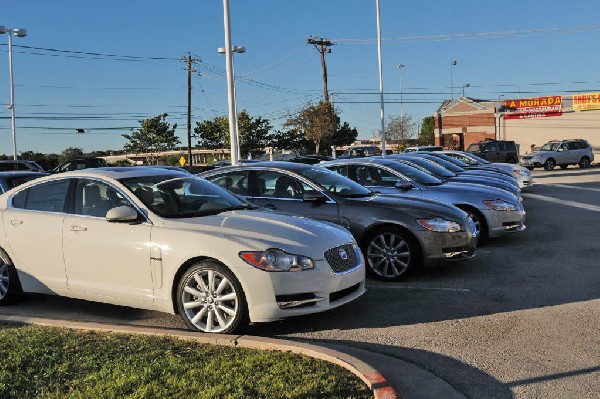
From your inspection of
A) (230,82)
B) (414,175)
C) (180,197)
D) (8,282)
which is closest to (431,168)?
(414,175)

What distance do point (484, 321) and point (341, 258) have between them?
1.51 m

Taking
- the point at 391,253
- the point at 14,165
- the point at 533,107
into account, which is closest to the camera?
the point at 391,253

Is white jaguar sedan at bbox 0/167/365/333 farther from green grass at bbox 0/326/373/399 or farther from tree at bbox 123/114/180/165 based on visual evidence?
tree at bbox 123/114/180/165

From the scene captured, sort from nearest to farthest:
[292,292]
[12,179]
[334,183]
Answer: [292,292]
[334,183]
[12,179]

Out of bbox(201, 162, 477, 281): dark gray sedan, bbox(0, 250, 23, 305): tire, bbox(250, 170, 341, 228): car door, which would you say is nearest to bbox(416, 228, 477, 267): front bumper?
bbox(201, 162, 477, 281): dark gray sedan

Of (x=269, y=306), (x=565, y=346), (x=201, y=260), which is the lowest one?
(x=565, y=346)

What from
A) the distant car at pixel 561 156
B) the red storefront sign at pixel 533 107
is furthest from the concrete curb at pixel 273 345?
the red storefront sign at pixel 533 107

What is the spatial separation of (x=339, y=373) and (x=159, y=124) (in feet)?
195

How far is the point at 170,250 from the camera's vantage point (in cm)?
546

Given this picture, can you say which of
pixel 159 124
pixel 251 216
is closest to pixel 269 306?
pixel 251 216

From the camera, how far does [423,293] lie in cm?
679

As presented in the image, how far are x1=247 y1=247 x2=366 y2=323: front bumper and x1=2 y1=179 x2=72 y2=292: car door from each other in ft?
7.49

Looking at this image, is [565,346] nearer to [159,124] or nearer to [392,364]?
[392,364]

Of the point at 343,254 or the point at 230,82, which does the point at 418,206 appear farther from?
the point at 230,82
